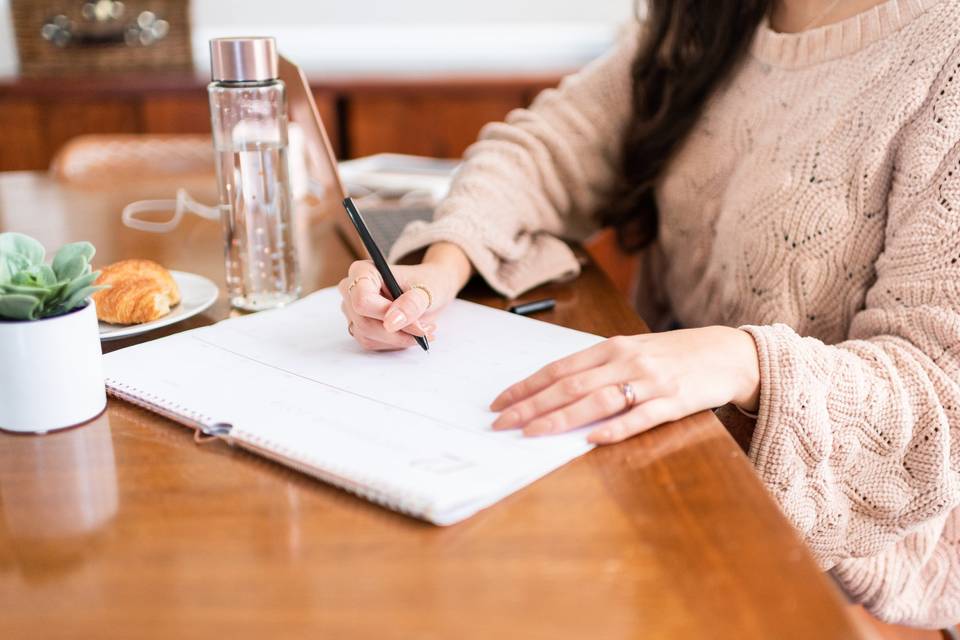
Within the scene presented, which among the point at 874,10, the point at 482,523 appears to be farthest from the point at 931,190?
the point at 482,523

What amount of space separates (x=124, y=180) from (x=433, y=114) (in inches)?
44.8

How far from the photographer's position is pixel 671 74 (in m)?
1.12

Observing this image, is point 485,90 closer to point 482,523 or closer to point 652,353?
point 652,353

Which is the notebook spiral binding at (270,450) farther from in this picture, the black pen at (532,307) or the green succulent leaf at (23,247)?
the black pen at (532,307)

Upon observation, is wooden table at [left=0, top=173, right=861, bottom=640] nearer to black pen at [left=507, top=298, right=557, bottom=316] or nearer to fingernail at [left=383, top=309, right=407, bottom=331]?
fingernail at [left=383, top=309, right=407, bottom=331]

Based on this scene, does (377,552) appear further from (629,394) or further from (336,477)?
(629,394)

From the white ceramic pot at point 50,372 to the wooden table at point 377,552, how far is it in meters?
0.01

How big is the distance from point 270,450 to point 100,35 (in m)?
2.26

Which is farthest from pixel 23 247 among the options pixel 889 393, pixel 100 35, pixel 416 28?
pixel 416 28

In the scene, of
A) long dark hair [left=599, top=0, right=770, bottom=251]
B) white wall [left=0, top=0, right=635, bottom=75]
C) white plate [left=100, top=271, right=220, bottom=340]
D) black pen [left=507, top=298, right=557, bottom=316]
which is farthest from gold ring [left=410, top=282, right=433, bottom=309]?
white wall [left=0, top=0, right=635, bottom=75]

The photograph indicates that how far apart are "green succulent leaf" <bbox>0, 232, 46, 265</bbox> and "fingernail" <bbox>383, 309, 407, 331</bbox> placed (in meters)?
0.25

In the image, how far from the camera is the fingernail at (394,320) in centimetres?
71

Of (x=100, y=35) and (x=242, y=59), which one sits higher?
(x=242, y=59)

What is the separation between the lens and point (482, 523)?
1.65 feet
